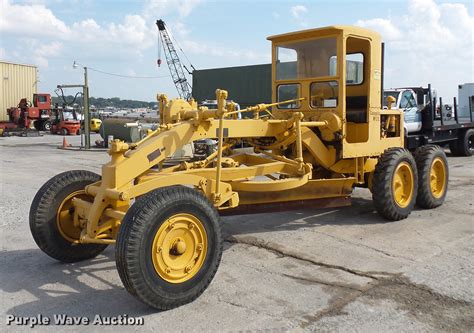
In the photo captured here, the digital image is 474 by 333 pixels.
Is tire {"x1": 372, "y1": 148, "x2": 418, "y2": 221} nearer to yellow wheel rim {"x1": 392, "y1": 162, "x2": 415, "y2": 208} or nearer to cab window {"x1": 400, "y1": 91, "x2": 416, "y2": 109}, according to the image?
yellow wheel rim {"x1": 392, "y1": 162, "x2": 415, "y2": 208}

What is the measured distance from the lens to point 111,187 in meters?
4.57

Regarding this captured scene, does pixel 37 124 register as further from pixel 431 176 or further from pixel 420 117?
pixel 431 176

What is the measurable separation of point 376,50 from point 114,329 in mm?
5300

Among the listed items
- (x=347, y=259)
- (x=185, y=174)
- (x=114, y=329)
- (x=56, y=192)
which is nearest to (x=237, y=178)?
(x=185, y=174)

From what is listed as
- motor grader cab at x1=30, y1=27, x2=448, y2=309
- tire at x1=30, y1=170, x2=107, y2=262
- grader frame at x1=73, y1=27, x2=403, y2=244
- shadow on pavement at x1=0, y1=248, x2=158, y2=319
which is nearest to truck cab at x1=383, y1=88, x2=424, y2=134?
motor grader cab at x1=30, y1=27, x2=448, y2=309

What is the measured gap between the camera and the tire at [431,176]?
765cm

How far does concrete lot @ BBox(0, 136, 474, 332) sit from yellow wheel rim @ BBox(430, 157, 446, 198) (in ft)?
2.33

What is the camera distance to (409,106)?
Result: 14250mm

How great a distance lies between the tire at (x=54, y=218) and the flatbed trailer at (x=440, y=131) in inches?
411

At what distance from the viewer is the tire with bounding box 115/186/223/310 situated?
3852 millimetres

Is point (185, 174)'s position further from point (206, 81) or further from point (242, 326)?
point (206, 81)

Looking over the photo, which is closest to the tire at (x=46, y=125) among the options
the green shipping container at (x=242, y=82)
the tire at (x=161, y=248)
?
the green shipping container at (x=242, y=82)

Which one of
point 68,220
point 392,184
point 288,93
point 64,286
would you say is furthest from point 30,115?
point 64,286

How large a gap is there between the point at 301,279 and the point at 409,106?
425 inches
